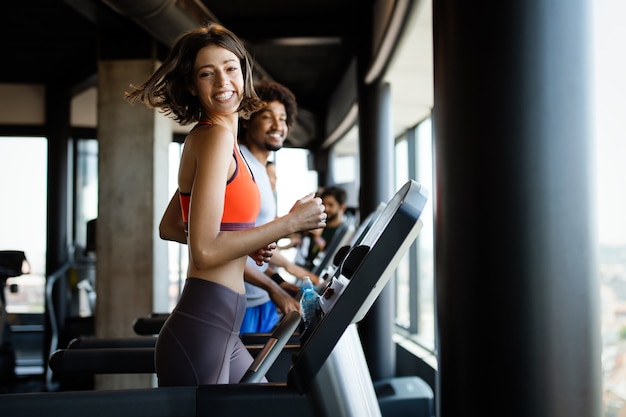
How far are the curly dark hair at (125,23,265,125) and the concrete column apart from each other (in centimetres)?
362

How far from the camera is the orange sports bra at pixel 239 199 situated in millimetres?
1425

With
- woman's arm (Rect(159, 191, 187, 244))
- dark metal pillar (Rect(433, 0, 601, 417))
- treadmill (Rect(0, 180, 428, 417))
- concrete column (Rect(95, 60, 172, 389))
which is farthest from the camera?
concrete column (Rect(95, 60, 172, 389))

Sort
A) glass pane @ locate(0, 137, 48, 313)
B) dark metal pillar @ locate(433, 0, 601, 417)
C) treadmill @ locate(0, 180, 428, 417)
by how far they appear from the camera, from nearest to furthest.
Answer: treadmill @ locate(0, 180, 428, 417)
dark metal pillar @ locate(433, 0, 601, 417)
glass pane @ locate(0, 137, 48, 313)

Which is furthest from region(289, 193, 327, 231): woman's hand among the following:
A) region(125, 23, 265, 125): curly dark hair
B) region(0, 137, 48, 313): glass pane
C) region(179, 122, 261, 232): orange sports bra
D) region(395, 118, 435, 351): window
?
region(0, 137, 48, 313): glass pane

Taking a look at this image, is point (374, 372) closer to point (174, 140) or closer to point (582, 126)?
point (582, 126)

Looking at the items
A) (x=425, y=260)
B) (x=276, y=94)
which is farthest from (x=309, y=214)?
(x=425, y=260)

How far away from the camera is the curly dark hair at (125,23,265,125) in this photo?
154cm

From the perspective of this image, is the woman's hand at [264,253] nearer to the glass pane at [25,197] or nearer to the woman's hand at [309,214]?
the woman's hand at [309,214]

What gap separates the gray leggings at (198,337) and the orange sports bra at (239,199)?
14cm

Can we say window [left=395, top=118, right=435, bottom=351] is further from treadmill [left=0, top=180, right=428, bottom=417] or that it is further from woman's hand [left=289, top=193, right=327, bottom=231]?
treadmill [left=0, top=180, right=428, bottom=417]

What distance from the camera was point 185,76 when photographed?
1575 mm

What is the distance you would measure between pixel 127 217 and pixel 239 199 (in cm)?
397

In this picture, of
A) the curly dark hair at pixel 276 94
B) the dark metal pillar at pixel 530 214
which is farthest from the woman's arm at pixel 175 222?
the curly dark hair at pixel 276 94

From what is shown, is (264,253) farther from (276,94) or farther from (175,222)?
(276,94)
